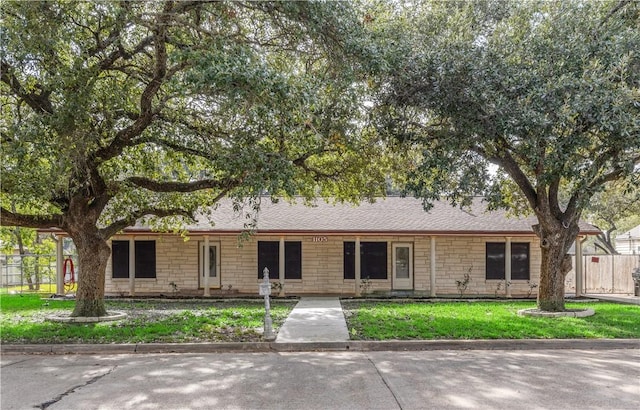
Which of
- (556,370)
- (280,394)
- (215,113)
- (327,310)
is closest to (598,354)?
(556,370)

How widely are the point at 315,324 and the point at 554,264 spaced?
6313 mm

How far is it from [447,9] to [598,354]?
7.78 metres

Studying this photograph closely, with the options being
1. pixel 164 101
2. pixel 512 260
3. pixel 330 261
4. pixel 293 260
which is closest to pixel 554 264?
pixel 512 260

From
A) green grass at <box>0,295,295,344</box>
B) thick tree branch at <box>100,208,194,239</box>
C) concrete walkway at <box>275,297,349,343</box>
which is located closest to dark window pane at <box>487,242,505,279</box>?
concrete walkway at <box>275,297,349,343</box>

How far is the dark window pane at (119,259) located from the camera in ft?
58.5

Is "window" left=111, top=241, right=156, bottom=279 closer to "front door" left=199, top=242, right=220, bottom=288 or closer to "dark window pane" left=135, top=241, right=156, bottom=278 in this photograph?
"dark window pane" left=135, top=241, right=156, bottom=278

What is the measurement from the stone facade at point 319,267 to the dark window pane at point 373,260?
0.23 metres

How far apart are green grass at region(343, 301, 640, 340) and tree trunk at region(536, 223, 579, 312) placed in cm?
83

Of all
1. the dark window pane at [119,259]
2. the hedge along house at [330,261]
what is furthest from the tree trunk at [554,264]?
the dark window pane at [119,259]

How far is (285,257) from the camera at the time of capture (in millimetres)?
17922

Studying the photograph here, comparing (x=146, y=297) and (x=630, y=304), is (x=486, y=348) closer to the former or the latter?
(x=630, y=304)

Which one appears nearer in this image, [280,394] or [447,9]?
[280,394]

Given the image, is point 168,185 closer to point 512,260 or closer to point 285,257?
point 285,257

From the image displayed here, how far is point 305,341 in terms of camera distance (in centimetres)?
914
